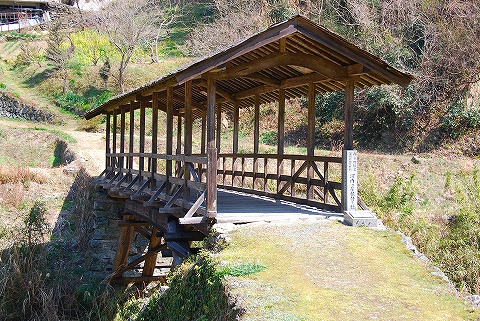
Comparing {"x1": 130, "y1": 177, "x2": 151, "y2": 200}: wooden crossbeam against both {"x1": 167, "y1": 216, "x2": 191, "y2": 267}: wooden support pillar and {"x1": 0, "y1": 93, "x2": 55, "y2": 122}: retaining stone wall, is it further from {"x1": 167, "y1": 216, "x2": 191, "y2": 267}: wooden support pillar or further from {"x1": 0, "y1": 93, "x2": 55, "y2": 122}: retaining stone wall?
{"x1": 0, "y1": 93, "x2": 55, "y2": 122}: retaining stone wall

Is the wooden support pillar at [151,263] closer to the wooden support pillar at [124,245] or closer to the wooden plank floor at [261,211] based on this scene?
the wooden support pillar at [124,245]

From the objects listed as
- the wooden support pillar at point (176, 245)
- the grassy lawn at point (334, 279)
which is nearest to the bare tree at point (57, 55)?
the wooden support pillar at point (176, 245)

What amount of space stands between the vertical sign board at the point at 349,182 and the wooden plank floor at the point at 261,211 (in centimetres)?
26

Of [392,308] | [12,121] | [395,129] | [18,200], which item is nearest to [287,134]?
[395,129]

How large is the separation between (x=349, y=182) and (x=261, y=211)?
1595mm

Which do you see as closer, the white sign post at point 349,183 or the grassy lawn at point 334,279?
the grassy lawn at point 334,279

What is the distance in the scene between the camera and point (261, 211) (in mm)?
9453

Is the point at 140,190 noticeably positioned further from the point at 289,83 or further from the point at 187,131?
the point at 289,83

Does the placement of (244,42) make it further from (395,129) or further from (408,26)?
(408,26)

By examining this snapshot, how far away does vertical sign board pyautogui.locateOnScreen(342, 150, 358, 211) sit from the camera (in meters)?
9.16

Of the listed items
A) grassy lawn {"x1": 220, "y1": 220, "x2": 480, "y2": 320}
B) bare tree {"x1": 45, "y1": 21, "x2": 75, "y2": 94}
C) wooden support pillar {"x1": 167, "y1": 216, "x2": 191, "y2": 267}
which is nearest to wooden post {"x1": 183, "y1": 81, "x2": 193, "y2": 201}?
wooden support pillar {"x1": 167, "y1": 216, "x2": 191, "y2": 267}

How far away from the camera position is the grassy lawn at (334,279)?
16.2 ft

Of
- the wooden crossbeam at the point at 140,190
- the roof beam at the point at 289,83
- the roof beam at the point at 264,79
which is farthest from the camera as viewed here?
the wooden crossbeam at the point at 140,190

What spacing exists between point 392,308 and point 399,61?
68.5ft
